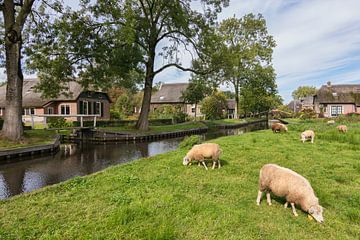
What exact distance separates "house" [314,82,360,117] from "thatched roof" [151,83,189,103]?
2714 centimetres

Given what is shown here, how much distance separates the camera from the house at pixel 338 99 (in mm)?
43219

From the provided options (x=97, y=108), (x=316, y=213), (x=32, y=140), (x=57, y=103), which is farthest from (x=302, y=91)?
(x=316, y=213)

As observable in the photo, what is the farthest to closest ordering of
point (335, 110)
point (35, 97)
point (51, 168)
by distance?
point (335, 110) → point (35, 97) → point (51, 168)

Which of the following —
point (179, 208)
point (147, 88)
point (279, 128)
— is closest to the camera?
point (179, 208)

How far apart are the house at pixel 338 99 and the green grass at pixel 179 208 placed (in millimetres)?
41458

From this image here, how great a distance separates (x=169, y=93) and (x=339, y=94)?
1329 inches

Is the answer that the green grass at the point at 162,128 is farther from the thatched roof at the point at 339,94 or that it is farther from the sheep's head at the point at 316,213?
the thatched roof at the point at 339,94

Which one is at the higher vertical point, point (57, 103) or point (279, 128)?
point (57, 103)

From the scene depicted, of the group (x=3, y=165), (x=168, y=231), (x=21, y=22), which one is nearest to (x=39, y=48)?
(x=21, y=22)

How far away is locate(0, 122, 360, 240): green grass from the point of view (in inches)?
168

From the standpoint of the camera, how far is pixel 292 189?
5090mm

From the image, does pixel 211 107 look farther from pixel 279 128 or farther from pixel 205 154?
pixel 205 154

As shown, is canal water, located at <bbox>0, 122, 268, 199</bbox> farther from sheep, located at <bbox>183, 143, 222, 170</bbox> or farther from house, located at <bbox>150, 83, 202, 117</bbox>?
house, located at <bbox>150, 83, 202, 117</bbox>

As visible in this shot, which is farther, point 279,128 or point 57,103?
point 57,103
